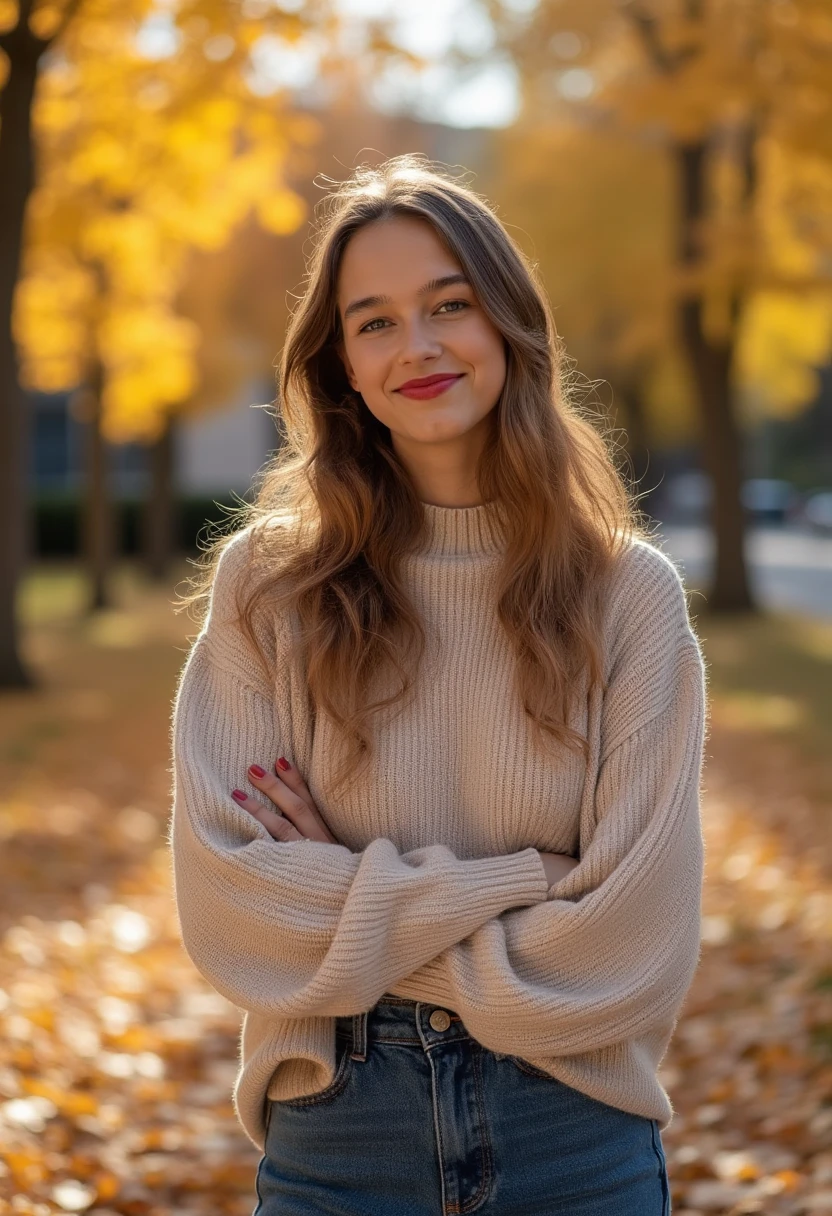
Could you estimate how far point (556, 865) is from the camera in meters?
2.35

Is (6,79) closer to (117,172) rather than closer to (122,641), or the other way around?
(117,172)

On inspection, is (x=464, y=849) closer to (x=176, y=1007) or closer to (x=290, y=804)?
(x=290, y=804)

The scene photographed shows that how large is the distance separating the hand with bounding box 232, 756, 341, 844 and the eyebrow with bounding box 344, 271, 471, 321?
74 cm

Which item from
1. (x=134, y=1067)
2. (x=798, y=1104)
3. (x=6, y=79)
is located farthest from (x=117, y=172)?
(x=798, y=1104)

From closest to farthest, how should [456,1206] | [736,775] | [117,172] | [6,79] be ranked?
[456,1206], [736,775], [6,79], [117,172]

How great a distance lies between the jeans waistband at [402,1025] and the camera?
2244mm

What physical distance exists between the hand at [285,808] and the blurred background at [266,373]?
1.06 meters

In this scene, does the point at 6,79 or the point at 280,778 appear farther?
the point at 6,79

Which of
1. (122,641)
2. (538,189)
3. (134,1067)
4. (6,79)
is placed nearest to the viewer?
(134,1067)

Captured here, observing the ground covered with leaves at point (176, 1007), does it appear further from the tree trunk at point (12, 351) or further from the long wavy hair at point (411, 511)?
the long wavy hair at point (411, 511)

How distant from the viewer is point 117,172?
38.2ft

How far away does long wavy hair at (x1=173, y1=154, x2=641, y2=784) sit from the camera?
2430mm

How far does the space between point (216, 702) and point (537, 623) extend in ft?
1.73

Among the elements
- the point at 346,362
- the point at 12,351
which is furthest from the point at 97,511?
the point at 346,362
